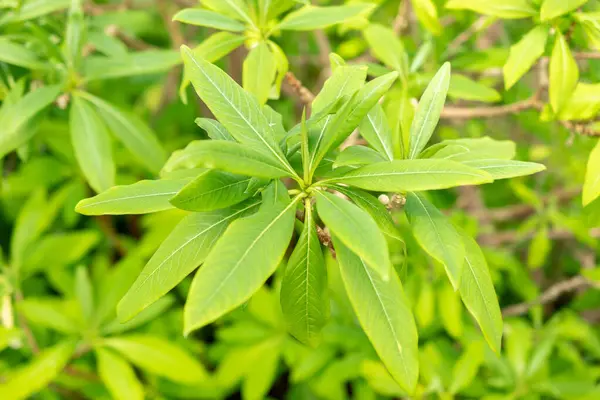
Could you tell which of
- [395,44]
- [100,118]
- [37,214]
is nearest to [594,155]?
[395,44]

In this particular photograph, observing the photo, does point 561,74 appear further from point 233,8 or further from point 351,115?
point 233,8

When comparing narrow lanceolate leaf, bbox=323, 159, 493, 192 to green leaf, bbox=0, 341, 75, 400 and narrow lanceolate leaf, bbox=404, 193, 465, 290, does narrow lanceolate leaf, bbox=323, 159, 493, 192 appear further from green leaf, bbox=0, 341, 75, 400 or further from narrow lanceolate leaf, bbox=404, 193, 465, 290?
green leaf, bbox=0, 341, 75, 400

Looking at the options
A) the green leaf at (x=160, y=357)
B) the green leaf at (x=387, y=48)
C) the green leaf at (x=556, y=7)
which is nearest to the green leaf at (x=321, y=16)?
the green leaf at (x=387, y=48)

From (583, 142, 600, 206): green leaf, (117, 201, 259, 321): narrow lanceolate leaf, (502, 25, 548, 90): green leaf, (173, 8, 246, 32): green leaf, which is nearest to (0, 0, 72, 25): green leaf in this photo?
(173, 8, 246, 32): green leaf

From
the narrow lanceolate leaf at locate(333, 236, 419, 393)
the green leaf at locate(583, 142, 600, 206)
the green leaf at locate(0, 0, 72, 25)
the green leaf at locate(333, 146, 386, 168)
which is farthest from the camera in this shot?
the green leaf at locate(0, 0, 72, 25)

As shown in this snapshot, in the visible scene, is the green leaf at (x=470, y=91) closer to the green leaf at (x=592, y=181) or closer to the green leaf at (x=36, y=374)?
the green leaf at (x=592, y=181)

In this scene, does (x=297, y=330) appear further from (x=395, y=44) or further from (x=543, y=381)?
(x=543, y=381)

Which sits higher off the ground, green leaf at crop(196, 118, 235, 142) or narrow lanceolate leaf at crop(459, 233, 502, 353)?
green leaf at crop(196, 118, 235, 142)
